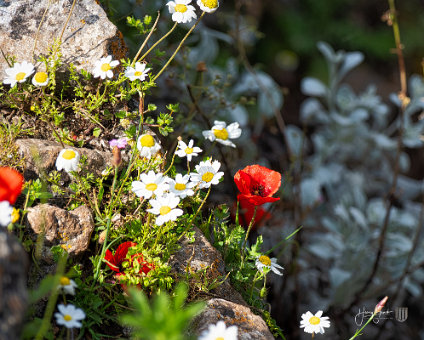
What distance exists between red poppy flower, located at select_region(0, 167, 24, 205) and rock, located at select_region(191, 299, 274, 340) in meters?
0.46

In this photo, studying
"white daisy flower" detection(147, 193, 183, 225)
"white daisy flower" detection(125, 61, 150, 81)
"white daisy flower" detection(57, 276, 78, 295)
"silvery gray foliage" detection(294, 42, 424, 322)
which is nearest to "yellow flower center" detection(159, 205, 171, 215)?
"white daisy flower" detection(147, 193, 183, 225)

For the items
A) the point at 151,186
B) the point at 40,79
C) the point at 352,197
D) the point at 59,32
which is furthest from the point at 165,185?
the point at 352,197

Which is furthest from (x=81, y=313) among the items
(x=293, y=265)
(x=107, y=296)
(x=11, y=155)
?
(x=293, y=265)

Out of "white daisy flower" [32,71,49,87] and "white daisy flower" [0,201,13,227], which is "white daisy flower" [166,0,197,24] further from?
"white daisy flower" [0,201,13,227]

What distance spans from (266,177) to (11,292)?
70 cm

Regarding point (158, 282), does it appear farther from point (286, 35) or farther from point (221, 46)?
point (286, 35)

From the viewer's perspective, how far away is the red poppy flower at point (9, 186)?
0.81 metres

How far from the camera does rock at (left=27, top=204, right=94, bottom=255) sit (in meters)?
1.00

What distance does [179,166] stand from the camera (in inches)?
63.1

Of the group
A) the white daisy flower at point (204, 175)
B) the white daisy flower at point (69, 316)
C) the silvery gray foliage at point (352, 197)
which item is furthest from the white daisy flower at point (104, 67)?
the silvery gray foliage at point (352, 197)

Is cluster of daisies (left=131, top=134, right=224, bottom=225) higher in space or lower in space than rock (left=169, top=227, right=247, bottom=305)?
higher

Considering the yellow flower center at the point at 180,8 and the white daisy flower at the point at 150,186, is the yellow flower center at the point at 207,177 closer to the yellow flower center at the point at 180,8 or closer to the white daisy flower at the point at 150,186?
the white daisy flower at the point at 150,186

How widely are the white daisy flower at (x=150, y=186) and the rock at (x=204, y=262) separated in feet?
0.59

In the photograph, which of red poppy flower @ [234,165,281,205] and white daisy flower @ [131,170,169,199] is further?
red poppy flower @ [234,165,281,205]
